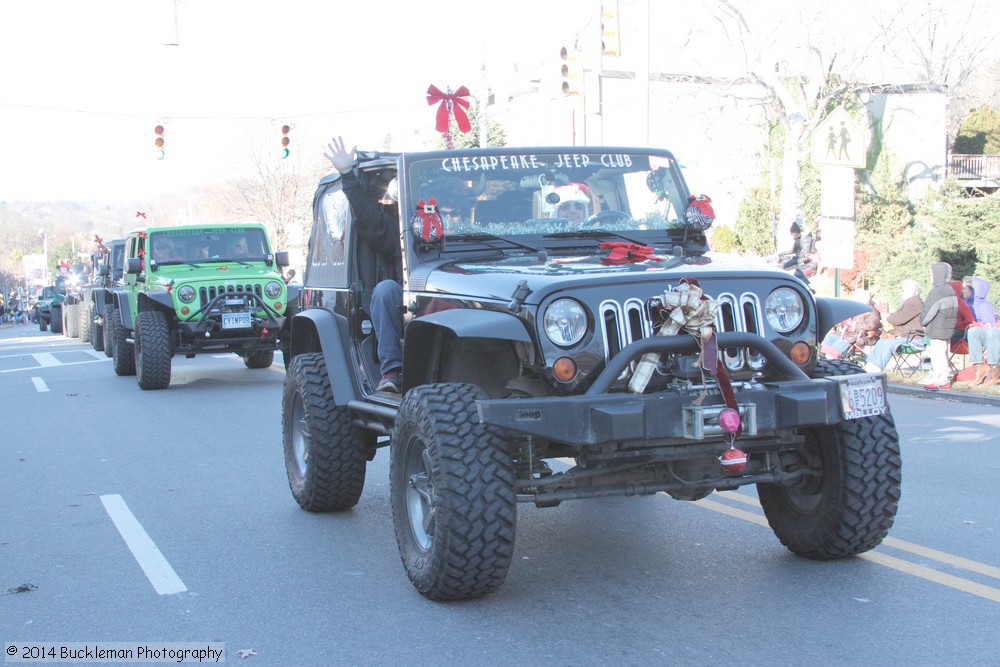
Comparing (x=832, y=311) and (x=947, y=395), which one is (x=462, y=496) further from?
(x=947, y=395)

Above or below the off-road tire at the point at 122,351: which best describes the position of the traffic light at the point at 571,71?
above

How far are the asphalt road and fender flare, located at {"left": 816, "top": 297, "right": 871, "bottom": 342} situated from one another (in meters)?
1.18

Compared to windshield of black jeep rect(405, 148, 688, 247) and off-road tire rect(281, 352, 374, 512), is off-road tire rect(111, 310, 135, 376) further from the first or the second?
windshield of black jeep rect(405, 148, 688, 247)


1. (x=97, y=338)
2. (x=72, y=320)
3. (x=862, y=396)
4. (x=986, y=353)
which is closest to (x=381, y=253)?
(x=862, y=396)

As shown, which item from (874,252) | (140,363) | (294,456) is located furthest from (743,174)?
(294,456)

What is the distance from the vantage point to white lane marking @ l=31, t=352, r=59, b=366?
21312 millimetres

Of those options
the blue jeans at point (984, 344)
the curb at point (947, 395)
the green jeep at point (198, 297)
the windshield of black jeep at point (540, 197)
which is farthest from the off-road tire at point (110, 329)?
the windshield of black jeep at point (540, 197)

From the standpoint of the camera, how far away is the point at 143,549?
6.30 meters

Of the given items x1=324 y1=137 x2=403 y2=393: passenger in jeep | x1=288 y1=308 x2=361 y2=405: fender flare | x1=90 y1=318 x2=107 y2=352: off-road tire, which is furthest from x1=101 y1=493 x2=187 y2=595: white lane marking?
x1=90 y1=318 x2=107 y2=352: off-road tire

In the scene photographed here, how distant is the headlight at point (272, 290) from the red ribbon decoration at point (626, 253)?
10.3 metres

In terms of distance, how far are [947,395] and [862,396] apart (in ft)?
29.3

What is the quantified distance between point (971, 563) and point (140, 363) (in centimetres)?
1192

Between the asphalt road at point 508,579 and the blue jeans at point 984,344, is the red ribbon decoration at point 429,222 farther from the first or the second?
the blue jeans at point 984,344

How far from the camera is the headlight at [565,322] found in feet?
15.9
